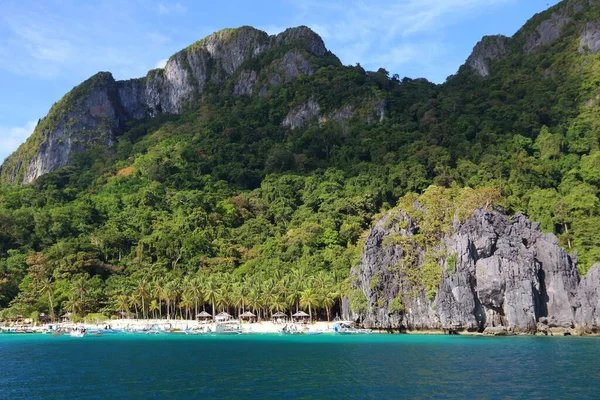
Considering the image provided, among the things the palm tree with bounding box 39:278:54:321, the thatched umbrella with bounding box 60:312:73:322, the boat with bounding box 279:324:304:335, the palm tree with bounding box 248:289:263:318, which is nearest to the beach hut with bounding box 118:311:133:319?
the thatched umbrella with bounding box 60:312:73:322

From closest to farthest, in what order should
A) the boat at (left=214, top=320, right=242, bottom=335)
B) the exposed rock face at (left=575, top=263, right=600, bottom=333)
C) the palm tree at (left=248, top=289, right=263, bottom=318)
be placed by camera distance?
the exposed rock face at (left=575, top=263, right=600, bottom=333), the boat at (left=214, top=320, right=242, bottom=335), the palm tree at (left=248, top=289, right=263, bottom=318)

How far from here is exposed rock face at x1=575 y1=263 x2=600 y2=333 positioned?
64.7 m

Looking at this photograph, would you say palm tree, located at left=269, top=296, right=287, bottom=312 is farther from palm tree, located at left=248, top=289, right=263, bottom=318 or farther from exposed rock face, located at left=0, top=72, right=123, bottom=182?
exposed rock face, located at left=0, top=72, right=123, bottom=182

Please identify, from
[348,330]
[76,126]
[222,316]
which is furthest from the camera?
[76,126]

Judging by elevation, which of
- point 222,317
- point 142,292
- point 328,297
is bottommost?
point 222,317

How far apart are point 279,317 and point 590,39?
10844cm

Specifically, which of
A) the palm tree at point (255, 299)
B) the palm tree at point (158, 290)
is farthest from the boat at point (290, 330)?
the palm tree at point (158, 290)

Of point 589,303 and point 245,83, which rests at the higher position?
point 245,83

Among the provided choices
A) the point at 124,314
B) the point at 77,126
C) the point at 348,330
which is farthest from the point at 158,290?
the point at 77,126

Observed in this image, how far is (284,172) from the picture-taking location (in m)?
135

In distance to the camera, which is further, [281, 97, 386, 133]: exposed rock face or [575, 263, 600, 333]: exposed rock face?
[281, 97, 386, 133]: exposed rock face

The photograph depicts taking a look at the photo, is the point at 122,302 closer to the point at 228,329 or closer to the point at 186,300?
the point at 186,300

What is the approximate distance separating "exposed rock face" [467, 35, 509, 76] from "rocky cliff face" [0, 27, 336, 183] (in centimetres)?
5107

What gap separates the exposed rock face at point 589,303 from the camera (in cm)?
6469
